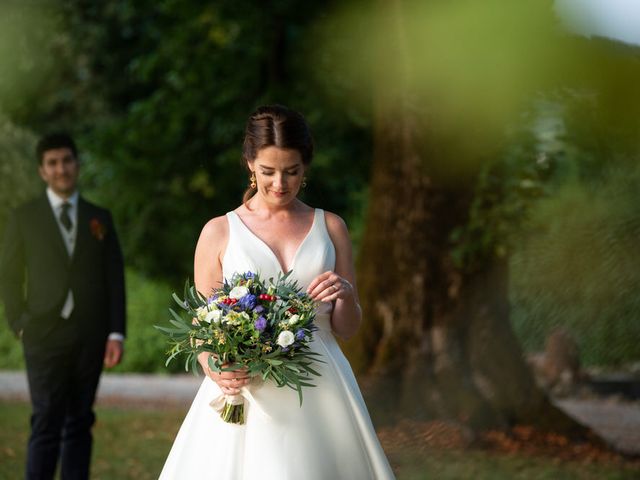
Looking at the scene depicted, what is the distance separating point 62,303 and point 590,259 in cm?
451

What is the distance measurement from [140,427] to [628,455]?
14.9ft

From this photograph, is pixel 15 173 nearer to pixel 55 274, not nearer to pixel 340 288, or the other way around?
pixel 55 274

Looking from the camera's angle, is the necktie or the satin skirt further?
the necktie

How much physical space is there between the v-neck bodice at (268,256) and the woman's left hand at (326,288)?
22 centimetres

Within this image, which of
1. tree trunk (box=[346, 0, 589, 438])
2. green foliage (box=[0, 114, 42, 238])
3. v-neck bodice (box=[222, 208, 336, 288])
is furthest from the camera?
green foliage (box=[0, 114, 42, 238])

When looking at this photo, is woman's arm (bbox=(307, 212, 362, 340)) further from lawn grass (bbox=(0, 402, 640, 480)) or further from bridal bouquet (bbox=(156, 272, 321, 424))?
lawn grass (bbox=(0, 402, 640, 480))

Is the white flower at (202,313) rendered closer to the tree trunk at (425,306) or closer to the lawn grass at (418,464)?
the lawn grass at (418,464)

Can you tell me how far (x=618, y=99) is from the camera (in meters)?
8.88

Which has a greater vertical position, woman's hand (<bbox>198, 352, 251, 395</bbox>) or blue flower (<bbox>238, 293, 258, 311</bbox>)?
blue flower (<bbox>238, 293, 258, 311</bbox>)

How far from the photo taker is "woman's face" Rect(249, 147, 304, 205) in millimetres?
3967

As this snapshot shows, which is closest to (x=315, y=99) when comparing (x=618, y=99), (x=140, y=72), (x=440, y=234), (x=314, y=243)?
(x=140, y=72)

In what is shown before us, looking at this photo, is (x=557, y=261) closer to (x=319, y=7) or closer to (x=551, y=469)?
(x=551, y=469)

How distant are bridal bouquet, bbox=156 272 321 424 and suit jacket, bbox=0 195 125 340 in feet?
8.94

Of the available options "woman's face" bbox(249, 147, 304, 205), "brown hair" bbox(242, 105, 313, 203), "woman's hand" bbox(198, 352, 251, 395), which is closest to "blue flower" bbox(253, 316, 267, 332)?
"woman's hand" bbox(198, 352, 251, 395)
